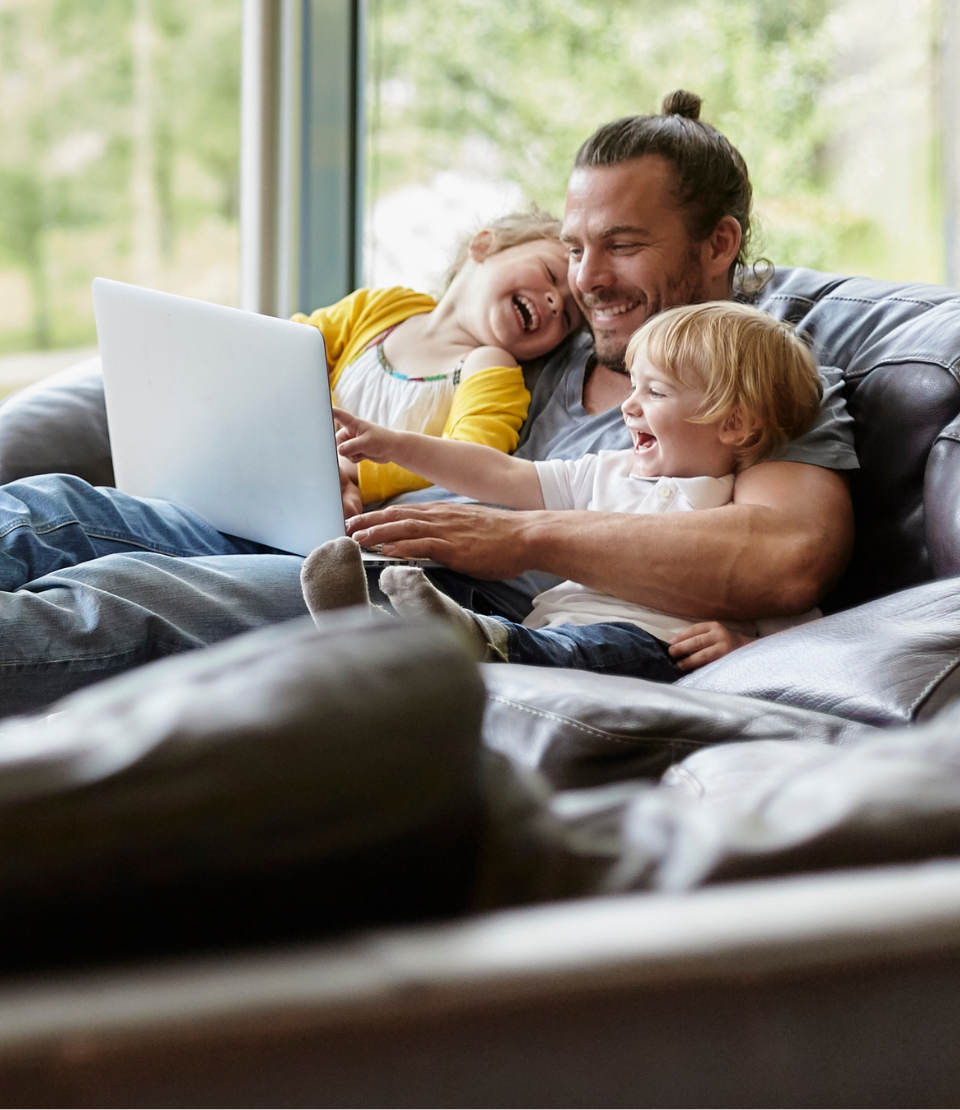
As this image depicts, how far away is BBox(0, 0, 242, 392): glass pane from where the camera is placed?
3.88 m

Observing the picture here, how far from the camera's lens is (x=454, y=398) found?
2.13m

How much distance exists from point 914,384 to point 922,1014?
4.40 feet

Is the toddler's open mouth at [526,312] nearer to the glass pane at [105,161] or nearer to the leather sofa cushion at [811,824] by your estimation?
the leather sofa cushion at [811,824]

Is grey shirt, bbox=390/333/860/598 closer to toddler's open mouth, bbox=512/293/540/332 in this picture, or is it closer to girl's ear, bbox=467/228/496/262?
toddler's open mouth, bbox=512/293/540/332

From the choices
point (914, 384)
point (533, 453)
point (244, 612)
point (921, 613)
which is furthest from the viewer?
point (533, 453)

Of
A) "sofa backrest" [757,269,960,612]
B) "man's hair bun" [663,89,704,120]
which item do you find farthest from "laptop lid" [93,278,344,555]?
"man's hair bun" [663,89,704,120]

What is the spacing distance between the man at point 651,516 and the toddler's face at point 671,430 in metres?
0.07

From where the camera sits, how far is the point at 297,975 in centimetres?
40

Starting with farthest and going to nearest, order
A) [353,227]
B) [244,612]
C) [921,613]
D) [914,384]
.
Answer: [353,227] < [914,384] < [244,612] < [921,613]

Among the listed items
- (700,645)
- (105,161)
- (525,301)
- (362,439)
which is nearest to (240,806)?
(700,645)

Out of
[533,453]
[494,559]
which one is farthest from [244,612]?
[533,453]

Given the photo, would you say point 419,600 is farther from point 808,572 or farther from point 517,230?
point 517,230

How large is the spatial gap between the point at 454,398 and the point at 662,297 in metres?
0.42

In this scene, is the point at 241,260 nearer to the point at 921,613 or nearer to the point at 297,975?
the point at 921,613
